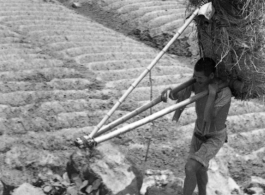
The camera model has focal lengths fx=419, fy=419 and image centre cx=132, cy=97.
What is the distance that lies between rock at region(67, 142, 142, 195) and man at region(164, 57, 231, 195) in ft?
1.62

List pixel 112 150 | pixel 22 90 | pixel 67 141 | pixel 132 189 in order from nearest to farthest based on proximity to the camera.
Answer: pixel 132 189 < pixel 112 150 < pixel 67 141 < pixel 22 90

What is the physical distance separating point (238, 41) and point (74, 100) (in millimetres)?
2329

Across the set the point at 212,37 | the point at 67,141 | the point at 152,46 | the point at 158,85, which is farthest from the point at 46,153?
the point at 152,46

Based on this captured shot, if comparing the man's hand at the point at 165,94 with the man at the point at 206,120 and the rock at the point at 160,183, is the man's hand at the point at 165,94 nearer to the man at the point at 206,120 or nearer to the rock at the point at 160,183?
the man at the point at 206,120

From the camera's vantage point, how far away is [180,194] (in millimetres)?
3812

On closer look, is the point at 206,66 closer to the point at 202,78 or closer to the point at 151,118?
the point at 202,78

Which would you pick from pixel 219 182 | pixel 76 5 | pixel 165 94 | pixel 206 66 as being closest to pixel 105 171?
pixel 165 94

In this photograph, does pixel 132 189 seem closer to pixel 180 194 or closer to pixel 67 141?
pixel 180 194

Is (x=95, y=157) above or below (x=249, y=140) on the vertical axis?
above

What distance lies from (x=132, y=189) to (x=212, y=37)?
4.74 ft

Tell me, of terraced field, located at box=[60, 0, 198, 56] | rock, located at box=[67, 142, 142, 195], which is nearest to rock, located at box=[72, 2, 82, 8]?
terraced field, located at box=[60, 0, 198, 56]

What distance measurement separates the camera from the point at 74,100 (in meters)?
4.94

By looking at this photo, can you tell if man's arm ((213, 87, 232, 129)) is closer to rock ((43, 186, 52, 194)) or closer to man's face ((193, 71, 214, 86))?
man's face ((193, 71, 214, 86))

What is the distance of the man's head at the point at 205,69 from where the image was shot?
Result: 3355 mm
